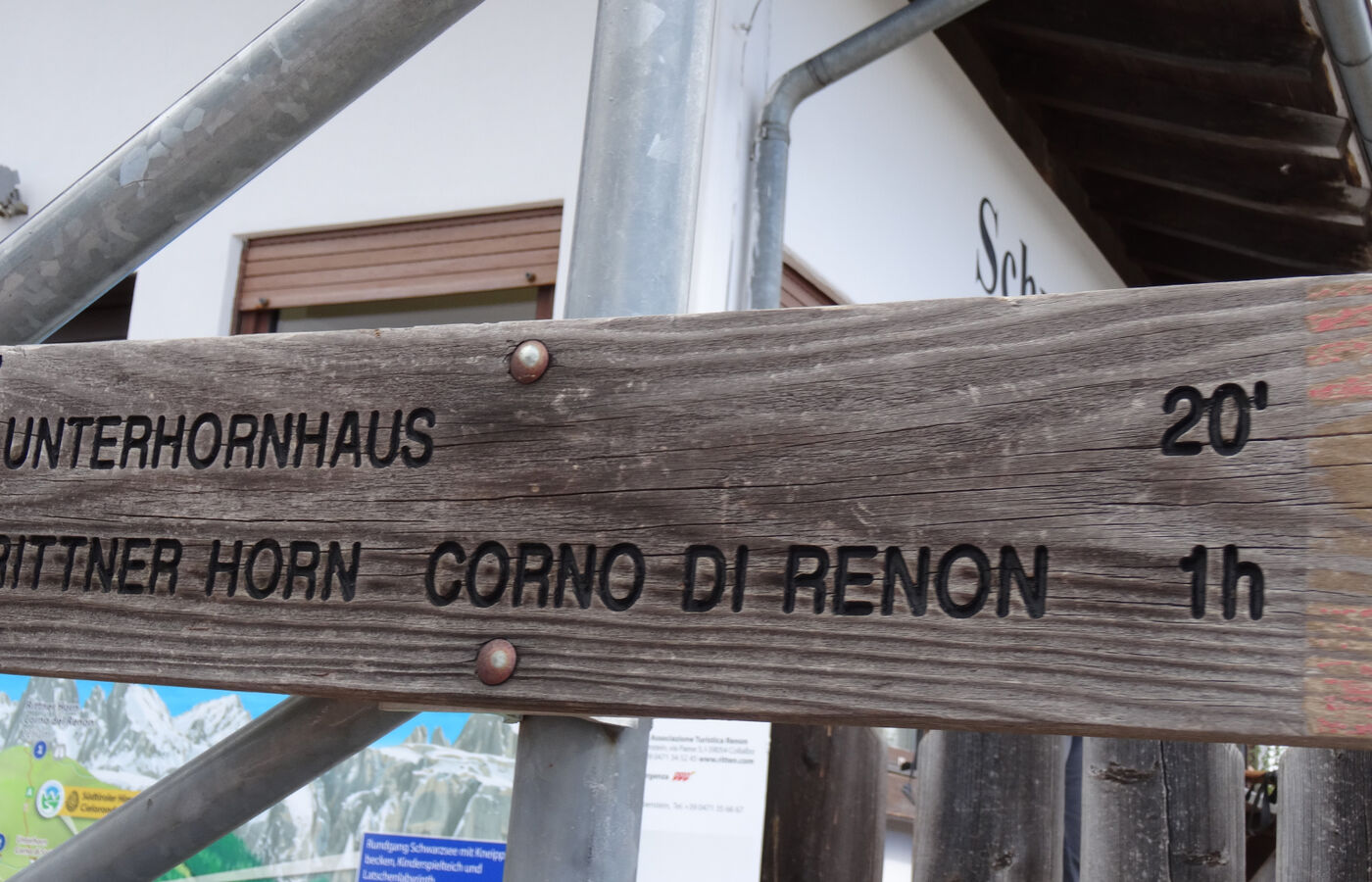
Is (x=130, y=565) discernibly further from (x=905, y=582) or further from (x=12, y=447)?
(x=905, y=582)

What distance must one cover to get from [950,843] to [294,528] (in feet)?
3.15

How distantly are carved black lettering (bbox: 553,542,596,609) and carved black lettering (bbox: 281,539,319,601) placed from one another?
196 mm

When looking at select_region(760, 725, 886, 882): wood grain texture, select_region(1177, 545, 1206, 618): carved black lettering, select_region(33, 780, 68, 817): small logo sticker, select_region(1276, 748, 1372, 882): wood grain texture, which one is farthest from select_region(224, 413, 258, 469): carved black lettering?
select_region(33, 780, 68, 817): small logo sticker

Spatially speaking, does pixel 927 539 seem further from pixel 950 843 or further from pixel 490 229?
pixel 490 229

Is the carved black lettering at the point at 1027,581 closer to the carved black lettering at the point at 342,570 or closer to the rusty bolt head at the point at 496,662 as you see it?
the rusty bolt head at the point at 496,662

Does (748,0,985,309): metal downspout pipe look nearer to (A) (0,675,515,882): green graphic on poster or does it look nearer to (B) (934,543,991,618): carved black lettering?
(A) (0,675,515,882): green graphic on poster

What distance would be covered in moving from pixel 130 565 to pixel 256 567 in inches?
4.6

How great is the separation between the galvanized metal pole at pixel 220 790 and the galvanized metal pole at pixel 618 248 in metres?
0.25

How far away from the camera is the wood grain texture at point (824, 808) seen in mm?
1727

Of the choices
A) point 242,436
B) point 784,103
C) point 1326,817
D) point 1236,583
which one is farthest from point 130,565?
point 784,103

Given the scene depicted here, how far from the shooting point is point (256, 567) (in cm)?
103

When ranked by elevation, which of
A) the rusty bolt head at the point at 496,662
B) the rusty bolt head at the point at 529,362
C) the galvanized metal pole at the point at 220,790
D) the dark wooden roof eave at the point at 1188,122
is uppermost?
the dark wooden roof eave at the point at 1188,122

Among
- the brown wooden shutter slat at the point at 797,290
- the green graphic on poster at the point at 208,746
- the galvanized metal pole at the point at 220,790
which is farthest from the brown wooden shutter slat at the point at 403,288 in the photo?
the galvanized metal pole at the point at 220,790

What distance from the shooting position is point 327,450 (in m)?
1.03
